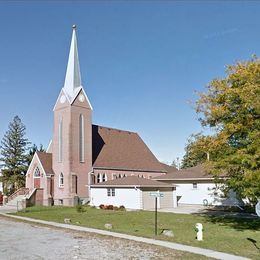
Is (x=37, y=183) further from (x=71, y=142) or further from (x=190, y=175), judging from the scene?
(x=190, y=175)

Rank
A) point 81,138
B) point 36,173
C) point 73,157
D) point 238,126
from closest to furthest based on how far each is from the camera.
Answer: point 238,126, point 73,157, point 81,138, point 36,173

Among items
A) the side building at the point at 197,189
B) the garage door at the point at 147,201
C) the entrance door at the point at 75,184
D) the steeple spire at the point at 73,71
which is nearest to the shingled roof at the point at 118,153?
the entrance door at the point at 75,184

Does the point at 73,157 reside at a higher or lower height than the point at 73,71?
lower

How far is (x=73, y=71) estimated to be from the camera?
146 ft

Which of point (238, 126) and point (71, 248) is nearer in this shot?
point (71, 248)

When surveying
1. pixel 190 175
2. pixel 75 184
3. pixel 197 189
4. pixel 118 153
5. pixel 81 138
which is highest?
pixel 81 138

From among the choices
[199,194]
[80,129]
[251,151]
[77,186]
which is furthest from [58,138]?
[251,151]

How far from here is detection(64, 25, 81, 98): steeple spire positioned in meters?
43.7

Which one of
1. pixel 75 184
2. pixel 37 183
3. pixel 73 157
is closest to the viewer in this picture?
pixel 75 184

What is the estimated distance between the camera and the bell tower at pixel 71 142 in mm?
40312

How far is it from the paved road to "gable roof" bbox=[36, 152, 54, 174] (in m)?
24.9

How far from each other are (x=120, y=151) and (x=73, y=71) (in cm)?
1282

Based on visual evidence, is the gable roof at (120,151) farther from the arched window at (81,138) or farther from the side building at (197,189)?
the side building at (197,189)

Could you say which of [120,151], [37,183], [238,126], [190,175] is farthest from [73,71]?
[238,126]
